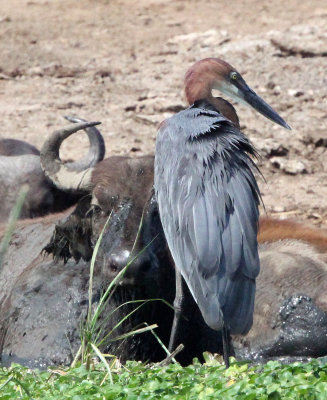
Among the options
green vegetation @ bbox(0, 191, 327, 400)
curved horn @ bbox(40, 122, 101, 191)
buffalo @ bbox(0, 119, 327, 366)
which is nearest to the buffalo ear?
buffalo @ bbox(0, 119, 327, 366)

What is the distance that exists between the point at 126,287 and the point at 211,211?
46.7 inches

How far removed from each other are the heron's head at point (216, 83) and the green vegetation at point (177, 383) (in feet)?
6.13

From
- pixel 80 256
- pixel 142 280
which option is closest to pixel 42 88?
pixel 80 256

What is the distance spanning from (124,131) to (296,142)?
1647 mm

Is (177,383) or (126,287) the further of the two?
(126,287)

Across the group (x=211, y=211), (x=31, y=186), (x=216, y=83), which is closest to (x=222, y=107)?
(x=216, y=83)

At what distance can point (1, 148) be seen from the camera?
32.4 feet

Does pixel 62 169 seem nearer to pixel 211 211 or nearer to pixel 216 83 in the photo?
pixel 216 83

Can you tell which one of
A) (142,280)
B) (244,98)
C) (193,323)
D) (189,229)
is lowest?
(193,323)

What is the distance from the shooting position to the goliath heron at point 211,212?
526cm

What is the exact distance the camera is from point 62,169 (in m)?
7.38

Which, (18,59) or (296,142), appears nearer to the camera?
(296,142)

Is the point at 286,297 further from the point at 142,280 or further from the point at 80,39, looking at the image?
the point at 80,39

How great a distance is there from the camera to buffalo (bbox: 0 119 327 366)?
6605 mm
